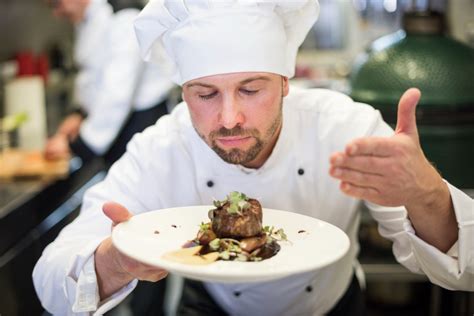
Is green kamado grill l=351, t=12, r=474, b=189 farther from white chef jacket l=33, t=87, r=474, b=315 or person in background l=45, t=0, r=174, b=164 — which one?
person in background l=45, t=0, r=174, b=164

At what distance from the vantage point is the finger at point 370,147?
0.98 m

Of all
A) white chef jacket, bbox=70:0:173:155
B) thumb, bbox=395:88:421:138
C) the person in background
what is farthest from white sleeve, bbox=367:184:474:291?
white chef jacket, bbox=70:0:173:155

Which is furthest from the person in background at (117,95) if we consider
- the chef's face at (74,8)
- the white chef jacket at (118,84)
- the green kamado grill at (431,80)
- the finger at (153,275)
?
the finger at (153,275)

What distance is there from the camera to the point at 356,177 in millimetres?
1001

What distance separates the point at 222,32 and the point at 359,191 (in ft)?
1.24

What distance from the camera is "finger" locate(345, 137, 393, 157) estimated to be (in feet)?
3.22

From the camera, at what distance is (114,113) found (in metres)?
2.70

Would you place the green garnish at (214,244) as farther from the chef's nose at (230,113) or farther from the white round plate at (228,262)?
the chef's nose at (230,113)

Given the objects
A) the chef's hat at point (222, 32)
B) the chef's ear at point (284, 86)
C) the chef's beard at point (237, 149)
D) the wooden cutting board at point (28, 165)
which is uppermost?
the chef's hat at point (222, 32)

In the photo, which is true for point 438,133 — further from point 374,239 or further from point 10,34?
point 10,34

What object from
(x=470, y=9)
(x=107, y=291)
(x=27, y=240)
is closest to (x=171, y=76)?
(x=107, y=291)

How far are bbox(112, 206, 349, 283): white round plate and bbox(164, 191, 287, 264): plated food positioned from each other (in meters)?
0.01

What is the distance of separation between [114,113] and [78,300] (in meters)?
1.58

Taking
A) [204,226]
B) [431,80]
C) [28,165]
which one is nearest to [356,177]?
[204,226]
